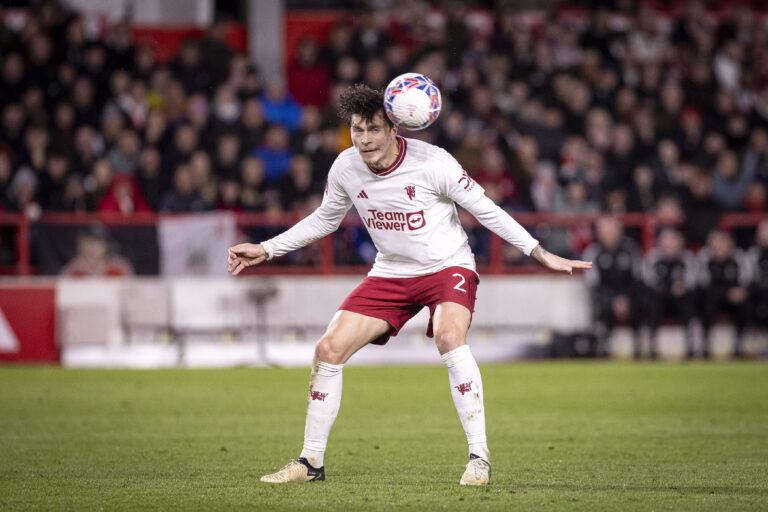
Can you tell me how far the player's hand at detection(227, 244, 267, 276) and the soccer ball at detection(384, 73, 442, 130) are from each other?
1.18 m

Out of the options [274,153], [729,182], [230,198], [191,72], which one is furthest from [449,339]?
[729,182]

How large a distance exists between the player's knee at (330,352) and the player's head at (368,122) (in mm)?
1076

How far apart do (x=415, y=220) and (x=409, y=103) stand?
713mm

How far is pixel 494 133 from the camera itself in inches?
702

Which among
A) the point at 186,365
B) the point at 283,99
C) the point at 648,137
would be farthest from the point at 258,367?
the point at 648,137

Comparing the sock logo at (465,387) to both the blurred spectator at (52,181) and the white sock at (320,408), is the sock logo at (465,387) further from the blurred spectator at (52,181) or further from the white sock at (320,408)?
the blurred spectator at (52,181)

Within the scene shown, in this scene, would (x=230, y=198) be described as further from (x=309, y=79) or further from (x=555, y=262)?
(x=555, y=262)

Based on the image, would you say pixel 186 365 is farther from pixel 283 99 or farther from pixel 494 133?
pixel 494 133

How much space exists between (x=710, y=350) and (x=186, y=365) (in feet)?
23.8

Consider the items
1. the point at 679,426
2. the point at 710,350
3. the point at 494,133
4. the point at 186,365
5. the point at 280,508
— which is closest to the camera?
the point at 280,508

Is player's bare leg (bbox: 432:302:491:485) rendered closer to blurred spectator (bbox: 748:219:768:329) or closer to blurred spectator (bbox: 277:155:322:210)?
blurred spectator (bbox: 277:155:322:210)

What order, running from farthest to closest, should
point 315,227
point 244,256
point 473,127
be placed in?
point 473,127
point 315,227
point 244,256

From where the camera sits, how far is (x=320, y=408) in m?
6.82

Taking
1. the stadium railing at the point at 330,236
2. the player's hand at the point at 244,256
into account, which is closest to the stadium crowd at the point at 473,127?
the stadium railing at the point at 330,236
